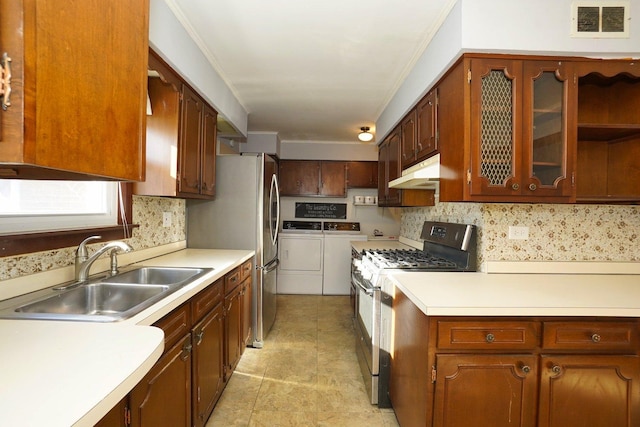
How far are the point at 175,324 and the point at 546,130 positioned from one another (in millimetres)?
2100

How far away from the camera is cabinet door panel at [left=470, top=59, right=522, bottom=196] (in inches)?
65.9

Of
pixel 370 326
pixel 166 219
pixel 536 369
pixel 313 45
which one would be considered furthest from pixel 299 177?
pixel 536 369

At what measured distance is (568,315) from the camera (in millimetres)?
1324

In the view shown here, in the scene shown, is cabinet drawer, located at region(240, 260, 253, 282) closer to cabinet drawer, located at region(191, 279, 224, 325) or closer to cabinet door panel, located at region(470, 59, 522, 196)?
cabinet drawer, located at region(191, 279, 224, 325)

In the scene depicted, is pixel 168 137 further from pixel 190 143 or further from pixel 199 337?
pixel 199 337

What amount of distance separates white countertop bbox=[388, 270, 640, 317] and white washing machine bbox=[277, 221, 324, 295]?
9.30 feet

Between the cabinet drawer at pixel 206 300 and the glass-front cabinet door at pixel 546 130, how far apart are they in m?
1.80

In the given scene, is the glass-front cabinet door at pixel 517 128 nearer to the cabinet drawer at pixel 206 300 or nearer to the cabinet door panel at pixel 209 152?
the cabinet drawer at pixel 206 300

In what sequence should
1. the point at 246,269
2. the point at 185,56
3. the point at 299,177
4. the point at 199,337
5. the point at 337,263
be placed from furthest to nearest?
1. the point at 299,177
2. the point at 337,263
3. the point at 246,269
4. the point at 185,56
5. the point at 199,337

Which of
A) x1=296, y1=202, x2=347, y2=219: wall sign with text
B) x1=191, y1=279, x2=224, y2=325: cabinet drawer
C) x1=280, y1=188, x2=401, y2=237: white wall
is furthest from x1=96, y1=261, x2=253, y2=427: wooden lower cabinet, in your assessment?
x1=280, y1=188, x2=401, y2=237: white wall

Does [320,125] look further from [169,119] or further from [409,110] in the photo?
[169,119]

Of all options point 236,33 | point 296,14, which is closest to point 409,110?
point 296,14

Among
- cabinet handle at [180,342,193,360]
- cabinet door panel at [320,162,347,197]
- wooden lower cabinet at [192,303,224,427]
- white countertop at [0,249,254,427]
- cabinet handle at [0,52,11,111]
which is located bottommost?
wooden lower cabinet at [192,303,224,427]

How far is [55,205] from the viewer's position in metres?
1.53
